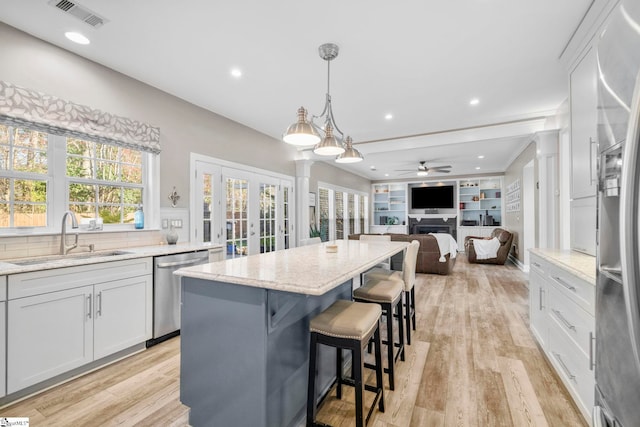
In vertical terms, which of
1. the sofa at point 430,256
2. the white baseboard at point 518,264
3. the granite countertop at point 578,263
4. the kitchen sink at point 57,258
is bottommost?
the white baseboard at point 518,264

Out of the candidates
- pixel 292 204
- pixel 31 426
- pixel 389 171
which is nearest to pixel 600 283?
pixel 31 426

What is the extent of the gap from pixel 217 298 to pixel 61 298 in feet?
4.76

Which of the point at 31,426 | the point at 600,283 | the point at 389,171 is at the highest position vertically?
the point at 389,171

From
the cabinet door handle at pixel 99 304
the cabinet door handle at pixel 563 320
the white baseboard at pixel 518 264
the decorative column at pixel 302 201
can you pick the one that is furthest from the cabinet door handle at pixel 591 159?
the white baseboard at pixel 518 264

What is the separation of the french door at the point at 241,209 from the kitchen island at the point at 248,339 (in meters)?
2.43

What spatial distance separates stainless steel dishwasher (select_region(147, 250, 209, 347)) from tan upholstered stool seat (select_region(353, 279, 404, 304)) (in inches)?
71.8

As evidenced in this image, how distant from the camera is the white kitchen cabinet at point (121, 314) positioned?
2385mm

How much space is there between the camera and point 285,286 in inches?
52.6

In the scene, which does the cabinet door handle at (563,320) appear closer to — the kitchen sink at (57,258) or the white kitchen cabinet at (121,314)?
the white kitchen cabinet at (121,314)

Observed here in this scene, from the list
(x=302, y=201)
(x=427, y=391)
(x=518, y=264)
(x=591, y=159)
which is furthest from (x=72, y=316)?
(x=518, y=264)

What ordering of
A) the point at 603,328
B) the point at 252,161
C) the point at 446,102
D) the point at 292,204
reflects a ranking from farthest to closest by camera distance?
the point at 292,204 → the point at 252,161 → the point at 446,102 → the point at 603,328

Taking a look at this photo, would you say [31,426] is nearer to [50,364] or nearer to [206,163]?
[50,364]

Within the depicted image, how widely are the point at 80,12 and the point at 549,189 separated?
5420 millimetres

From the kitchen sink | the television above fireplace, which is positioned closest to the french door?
the kitchen sink
